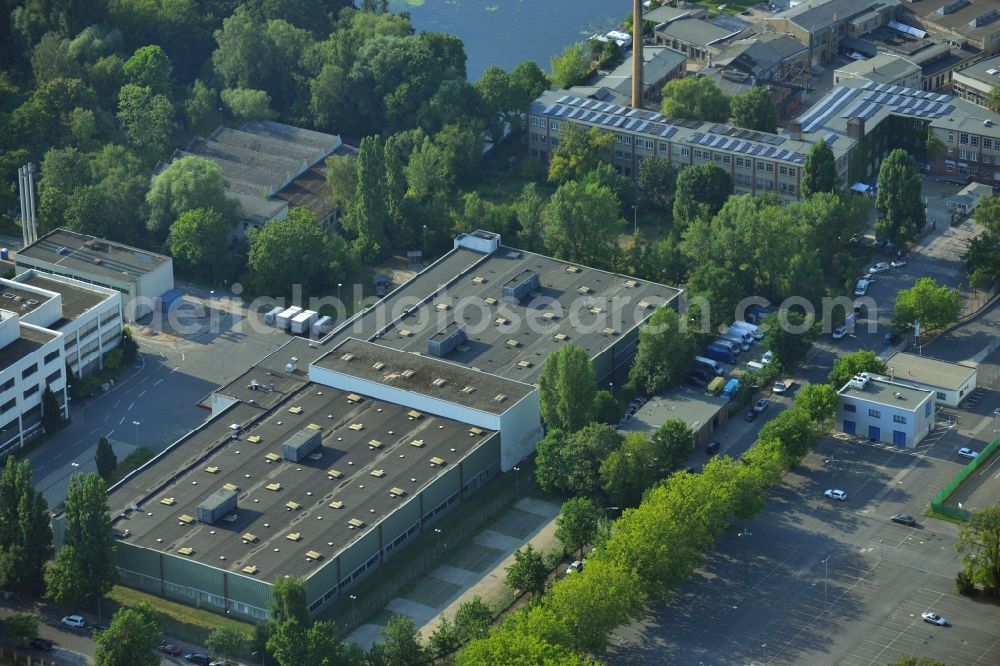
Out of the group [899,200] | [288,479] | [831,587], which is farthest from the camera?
[899,200]

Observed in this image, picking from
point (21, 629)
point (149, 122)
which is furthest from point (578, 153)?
point (21, 629)

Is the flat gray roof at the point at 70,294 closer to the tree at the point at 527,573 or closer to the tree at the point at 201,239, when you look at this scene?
the tree at the point at 201,239

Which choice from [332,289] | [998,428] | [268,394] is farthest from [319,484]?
[998,428]

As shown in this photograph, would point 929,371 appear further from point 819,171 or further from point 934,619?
point 934,619

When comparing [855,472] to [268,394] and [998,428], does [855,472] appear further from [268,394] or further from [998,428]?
[268,394]

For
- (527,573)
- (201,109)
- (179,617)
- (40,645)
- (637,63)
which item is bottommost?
(179,617)

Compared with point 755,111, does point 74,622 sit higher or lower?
lower
